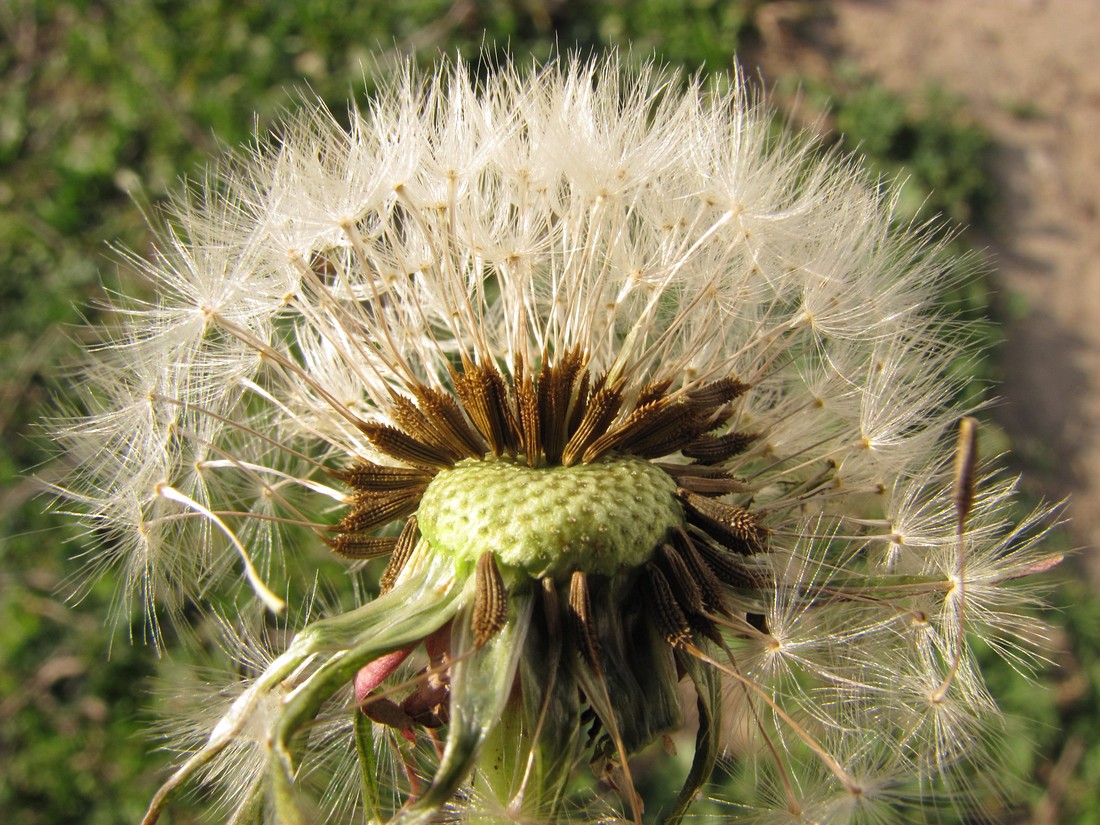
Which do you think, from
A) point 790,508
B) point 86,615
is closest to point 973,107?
point 790,508

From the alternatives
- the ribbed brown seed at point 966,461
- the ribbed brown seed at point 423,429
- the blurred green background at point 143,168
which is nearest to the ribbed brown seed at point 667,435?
the ribbed brown seed at point 423,429

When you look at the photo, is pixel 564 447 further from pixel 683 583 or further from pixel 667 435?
pixel 683 583

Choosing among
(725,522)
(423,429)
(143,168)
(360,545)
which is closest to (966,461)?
(725,522)

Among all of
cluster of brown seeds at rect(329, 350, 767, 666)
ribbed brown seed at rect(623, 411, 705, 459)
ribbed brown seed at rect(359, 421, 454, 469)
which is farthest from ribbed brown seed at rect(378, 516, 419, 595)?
ribbed brown seed at rect(623, 411, 705, 459)

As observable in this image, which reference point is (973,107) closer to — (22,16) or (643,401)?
(643,401)

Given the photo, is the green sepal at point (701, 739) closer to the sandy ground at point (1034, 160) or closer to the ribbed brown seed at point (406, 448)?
the ribbed brown seed at point (406, 448)

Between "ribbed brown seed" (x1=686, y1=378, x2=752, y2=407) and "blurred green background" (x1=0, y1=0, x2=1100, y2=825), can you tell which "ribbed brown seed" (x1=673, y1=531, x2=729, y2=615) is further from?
"blurred green background" (x1=0, y1=0, x2=1100, y2=825)
